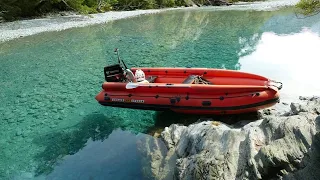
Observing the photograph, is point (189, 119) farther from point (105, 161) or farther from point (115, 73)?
point (115, 73)

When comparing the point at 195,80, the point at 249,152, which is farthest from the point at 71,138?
the point at 249,152

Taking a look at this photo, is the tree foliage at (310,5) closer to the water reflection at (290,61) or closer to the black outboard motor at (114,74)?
the water reflection at (290,61)

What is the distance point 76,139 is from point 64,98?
139 inches

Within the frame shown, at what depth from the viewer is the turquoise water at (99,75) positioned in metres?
7.80

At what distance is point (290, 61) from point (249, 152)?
12.3 meters

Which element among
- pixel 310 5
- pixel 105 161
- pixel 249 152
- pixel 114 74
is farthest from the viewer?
pixel 114 74

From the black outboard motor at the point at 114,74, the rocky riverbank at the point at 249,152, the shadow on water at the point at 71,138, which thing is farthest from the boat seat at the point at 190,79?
the shadow on water at the point at 71,138

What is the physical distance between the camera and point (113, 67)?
33.7 feet

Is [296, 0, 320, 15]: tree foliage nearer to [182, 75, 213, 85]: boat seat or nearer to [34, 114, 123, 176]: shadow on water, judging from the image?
[182, 75, 213, 85]: boat seat

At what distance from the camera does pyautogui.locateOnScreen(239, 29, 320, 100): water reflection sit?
455 inches

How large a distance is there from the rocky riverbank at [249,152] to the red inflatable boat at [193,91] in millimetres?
1364

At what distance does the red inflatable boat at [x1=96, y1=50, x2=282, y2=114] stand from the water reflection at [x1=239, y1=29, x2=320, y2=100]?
2.61m

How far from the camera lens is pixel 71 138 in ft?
29.0

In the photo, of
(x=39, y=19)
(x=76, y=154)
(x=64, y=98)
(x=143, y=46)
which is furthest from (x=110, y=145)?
(x=39, y=19)
